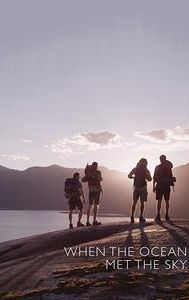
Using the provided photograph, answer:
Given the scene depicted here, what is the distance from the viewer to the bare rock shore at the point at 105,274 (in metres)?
10.4

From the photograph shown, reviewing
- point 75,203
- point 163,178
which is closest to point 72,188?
point 75,203

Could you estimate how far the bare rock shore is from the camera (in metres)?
10.4

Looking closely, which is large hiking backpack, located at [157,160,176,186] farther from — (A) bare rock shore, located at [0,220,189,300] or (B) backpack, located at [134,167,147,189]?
(A) bare rock shore, located at [0,220,189,300]

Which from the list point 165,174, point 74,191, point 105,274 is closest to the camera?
point 105,274

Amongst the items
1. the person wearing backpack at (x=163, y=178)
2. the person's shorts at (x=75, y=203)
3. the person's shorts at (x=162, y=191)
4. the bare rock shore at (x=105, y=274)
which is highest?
the person wearing backpack at (x=163, y=178)

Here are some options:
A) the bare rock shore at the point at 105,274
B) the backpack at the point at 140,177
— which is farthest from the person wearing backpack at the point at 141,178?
the bare rock shore at the point at 105,274

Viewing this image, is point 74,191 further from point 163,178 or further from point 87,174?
point 163,178

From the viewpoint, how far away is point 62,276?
1218cm

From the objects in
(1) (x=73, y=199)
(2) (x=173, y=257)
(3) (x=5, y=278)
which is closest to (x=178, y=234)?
(2) (x=173, y=257)

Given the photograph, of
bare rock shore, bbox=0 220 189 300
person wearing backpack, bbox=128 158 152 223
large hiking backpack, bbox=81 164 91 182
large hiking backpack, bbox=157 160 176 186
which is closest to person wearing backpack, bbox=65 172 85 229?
large hiking backpack, bbox=81 164 91 182

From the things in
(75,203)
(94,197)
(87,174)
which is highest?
(87,174)

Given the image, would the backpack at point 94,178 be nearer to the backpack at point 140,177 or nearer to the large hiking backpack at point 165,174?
the backpack at point 140,177

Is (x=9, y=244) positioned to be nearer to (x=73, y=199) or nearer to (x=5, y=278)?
(x=73, y=199)

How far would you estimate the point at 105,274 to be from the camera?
11.8 metres
